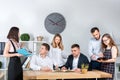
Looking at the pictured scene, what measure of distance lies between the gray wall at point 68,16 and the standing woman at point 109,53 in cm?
193

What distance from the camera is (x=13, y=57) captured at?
412 cm

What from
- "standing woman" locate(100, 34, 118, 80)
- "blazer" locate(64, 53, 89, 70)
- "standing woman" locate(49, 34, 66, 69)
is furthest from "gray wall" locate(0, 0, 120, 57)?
"standing woman" locate(100, 34, 118, 80)

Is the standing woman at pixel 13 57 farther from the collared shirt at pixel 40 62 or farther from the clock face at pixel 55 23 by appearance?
the clock face at pixel 55 23

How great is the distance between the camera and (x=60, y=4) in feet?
20.7

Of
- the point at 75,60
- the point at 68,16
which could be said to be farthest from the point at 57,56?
the point at 68,16

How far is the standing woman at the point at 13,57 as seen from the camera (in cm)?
411

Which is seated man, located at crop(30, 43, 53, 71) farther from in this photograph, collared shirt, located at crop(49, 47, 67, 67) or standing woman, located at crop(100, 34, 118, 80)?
standing woman, located at crop(100, 34, 118, 80)

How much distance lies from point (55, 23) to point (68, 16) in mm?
334

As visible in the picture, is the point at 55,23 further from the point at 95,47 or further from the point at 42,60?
the point at 42,60

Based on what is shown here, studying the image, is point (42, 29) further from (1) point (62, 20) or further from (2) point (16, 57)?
(2) point (16, 57)

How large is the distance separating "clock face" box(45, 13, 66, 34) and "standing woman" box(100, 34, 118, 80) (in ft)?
6.54

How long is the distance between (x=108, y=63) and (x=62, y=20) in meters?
2.23

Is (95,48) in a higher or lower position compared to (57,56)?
higher

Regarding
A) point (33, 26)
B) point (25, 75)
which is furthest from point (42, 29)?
point (25, 75)
